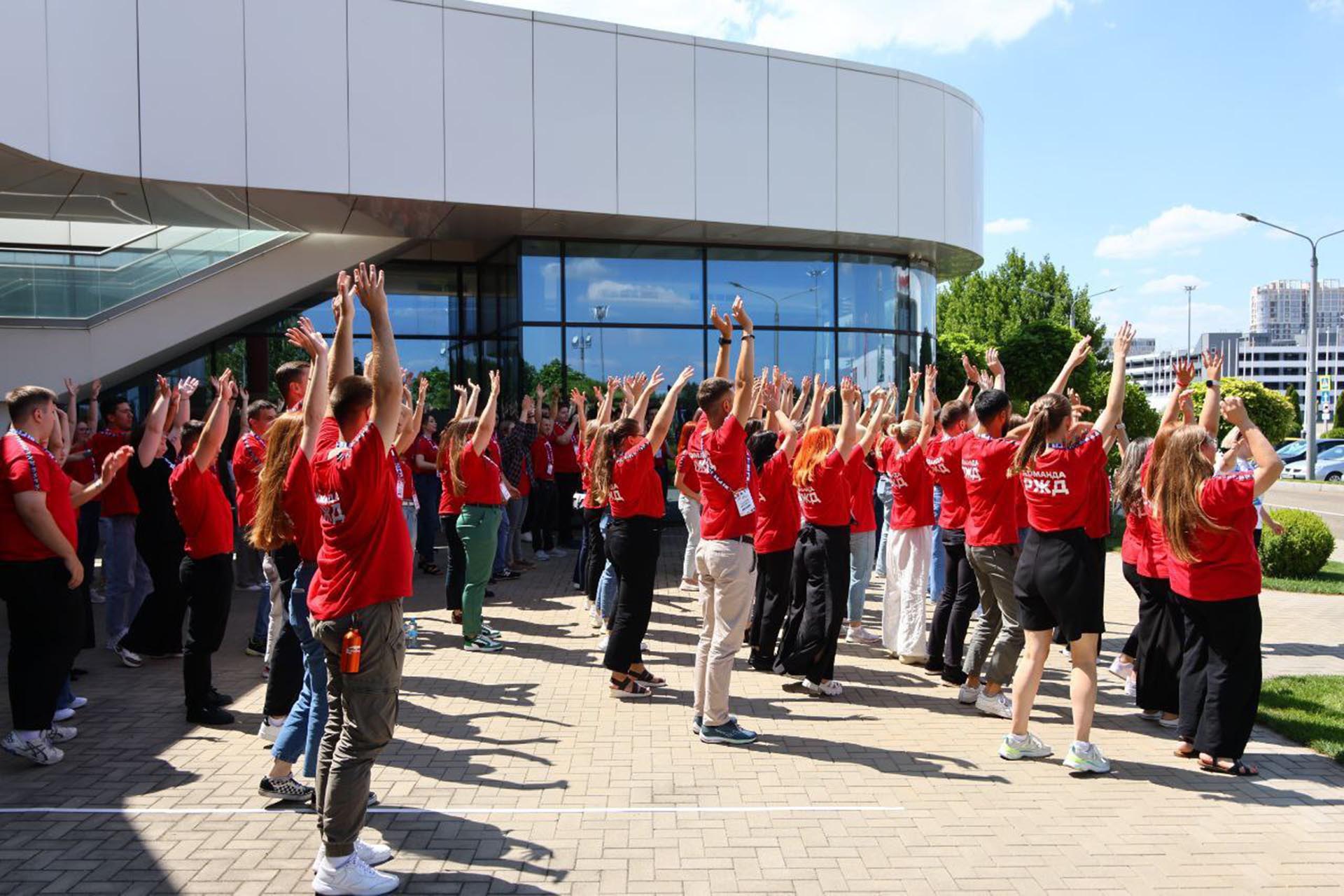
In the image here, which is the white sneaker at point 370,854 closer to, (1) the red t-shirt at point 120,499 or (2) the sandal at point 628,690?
(2) the sandal at point 628,690

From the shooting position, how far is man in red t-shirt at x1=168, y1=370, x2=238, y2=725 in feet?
20.2

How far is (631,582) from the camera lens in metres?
6.70

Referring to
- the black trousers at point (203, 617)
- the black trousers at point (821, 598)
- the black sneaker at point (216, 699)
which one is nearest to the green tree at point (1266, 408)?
the black trousers at point (821, 598)

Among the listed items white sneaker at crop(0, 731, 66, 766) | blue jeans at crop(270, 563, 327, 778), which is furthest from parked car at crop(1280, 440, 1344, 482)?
white sneaker at crop(0, 731, 66, 766)

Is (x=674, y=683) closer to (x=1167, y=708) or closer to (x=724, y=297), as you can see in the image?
(x=1167, y=708)

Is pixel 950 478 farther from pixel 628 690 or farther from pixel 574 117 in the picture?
pixel 574 117

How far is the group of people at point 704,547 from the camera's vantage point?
154 inches

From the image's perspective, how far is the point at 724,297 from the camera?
1658 centimetres

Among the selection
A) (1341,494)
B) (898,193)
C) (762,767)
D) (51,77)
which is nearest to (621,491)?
(762,767)

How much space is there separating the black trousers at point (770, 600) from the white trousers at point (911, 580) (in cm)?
96

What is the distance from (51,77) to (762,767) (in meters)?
10.5

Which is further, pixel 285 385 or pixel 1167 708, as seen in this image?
pixel 1167 708

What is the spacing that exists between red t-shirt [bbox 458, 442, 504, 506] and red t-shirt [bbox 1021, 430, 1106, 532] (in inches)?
180

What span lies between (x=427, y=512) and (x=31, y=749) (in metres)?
7.40
